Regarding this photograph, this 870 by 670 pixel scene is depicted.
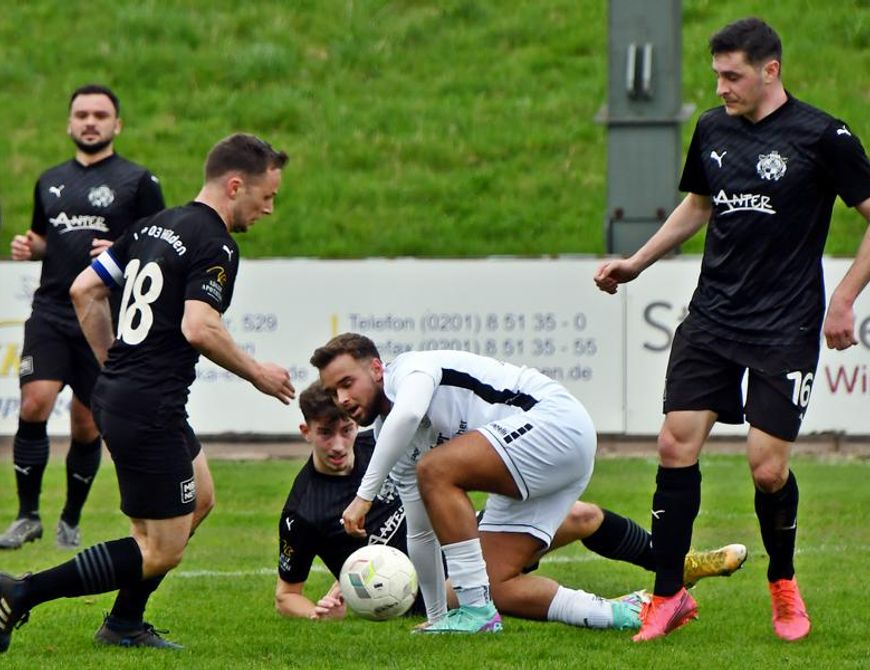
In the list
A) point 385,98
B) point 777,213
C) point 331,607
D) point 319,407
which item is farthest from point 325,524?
point 385,98

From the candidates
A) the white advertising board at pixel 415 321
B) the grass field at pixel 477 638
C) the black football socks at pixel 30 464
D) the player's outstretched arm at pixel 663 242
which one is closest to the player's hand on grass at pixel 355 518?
the grass field at pixel 477 638

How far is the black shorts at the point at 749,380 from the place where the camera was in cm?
631

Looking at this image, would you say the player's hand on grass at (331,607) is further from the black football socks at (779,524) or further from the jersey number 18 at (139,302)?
the black football socks at (779,524)

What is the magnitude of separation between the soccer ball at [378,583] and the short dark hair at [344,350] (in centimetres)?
81

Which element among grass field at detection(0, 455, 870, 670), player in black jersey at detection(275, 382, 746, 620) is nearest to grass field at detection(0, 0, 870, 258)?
grass field at detection(0, 455, 870, 670)

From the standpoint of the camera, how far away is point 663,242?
6.78 metres

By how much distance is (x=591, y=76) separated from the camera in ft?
77.1

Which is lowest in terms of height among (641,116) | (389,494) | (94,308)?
(389,494)

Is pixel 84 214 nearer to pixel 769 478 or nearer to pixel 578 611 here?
pixel 578 611

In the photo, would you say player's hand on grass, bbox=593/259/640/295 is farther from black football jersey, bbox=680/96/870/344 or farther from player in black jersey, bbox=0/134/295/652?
player in black jersey, bbox=0/134/295/652

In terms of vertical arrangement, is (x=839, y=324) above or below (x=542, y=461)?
above

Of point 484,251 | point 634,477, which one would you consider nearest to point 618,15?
point 484,251

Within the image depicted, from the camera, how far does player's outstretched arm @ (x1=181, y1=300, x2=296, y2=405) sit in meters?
5.94

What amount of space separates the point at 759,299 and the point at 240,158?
2052 millimetres
